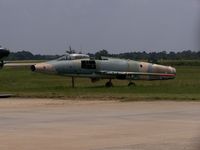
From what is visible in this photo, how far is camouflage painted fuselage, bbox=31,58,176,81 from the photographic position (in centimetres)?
4092

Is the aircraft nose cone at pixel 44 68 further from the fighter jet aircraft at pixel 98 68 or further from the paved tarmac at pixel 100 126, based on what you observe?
the paved tarmac at pixel 100 126

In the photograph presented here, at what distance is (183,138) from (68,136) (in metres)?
2.67

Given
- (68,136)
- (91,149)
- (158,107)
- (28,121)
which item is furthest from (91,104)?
(91,149)

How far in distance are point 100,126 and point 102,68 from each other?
84.2ft

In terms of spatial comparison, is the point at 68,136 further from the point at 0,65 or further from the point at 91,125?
the point at 0,65

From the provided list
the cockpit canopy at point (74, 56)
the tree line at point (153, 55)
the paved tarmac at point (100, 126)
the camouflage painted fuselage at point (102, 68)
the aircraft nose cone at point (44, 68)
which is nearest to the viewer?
the tree line at point (153, 55)

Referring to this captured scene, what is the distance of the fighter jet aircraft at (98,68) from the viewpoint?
40.9 meters

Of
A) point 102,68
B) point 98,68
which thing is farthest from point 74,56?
point 102,68

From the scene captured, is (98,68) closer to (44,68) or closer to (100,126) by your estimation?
(44,68)

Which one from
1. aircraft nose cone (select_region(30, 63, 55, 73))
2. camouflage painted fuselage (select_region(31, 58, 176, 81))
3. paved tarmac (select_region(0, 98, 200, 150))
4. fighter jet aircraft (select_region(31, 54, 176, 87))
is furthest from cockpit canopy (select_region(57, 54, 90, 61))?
paved tarmac (select_region(0, 98, 200, 150))

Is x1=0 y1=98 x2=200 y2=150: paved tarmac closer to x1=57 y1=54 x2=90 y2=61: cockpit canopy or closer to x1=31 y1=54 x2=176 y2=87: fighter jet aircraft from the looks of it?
x1=31 y1=54 x2=176 y2=87: fighter jet aircraft

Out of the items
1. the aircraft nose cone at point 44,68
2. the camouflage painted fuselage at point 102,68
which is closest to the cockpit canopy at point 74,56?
the camouflage painted fuselage at point 102,68

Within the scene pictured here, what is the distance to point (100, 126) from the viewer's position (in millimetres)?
15906

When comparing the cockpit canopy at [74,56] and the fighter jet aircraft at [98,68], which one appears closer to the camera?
the fighter jet aircraft at [98,68]
